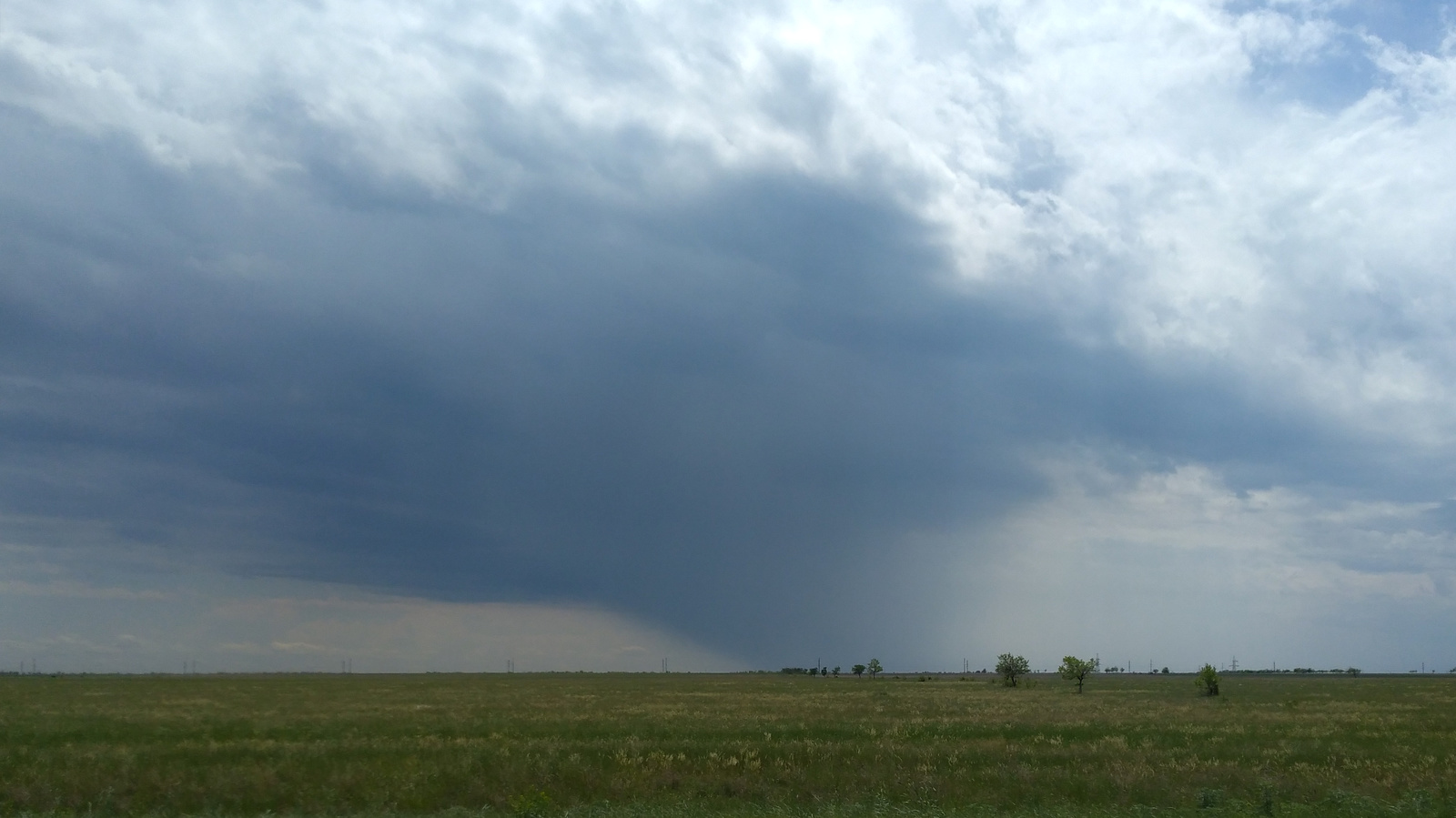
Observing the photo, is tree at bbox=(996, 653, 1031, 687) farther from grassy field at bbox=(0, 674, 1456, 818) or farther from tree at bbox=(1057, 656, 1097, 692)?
grassy field at bbox=(0, 674, 1456, 818)

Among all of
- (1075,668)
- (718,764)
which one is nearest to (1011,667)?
(1075,668)

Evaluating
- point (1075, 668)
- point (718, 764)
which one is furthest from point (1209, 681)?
point (718, 764)

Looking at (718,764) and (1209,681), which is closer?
(718,764)

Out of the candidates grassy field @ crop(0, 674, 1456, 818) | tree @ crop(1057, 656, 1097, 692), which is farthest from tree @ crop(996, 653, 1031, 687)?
grassy field @ crop(0, 674, 1456, 818)

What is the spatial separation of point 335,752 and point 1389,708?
6486 centimetres

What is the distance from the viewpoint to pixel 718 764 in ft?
105

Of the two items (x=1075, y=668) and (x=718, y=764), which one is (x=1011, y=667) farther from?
(x=718, y=764)

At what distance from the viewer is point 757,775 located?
30.9 m

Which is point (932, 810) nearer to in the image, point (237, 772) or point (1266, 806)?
point (1266, 806)

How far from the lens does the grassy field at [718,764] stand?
87.2 ft

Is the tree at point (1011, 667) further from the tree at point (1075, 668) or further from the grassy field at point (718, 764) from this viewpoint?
the grassy field at point (718, 764)

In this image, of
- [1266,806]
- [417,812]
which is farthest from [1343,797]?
[417,812]

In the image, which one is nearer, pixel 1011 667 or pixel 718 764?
pixel 718 764

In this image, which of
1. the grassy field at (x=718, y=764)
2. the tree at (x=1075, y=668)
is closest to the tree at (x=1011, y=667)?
the tree at (x=1075, y=668)
